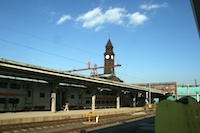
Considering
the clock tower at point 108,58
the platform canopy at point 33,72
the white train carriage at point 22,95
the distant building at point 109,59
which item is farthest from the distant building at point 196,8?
the clock tower at point 108,58

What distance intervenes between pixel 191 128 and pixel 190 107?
0.38m

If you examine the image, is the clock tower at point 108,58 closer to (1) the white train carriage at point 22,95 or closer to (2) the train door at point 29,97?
(1) the white train carriage at point 22,95

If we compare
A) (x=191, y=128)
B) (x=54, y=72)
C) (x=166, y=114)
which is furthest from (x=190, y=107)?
(x=54, y=72)

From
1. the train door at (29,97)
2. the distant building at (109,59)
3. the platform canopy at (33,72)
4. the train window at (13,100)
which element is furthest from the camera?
the distant building at (109,59)

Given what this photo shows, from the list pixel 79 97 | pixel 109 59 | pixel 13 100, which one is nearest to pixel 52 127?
pixel 13 100

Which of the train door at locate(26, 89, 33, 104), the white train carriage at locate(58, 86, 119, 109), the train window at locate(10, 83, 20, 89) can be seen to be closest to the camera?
the train window at locate(10, 83, 20, 89)

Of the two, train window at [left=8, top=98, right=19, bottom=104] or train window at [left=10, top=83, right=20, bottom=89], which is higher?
train window at [left=10, top=83, right=20, bottom=89]

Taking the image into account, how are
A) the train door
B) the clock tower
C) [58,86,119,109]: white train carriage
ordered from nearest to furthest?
the train door
[58,86,119,109]: white train carriage
the clock tower

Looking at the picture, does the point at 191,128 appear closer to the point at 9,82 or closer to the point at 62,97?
the point at 9,82

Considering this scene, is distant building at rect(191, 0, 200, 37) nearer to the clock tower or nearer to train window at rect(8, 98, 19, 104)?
train window at rect(8, 98, 19, 104)

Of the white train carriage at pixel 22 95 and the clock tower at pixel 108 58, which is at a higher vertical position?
the clock tower at pixel 108 58

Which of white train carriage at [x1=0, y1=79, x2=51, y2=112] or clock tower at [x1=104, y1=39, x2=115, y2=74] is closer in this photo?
white train carriage at [x1=0, y1=79, x2=51, y2=112]

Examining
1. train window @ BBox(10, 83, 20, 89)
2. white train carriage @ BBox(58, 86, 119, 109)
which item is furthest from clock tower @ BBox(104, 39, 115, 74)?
train window @ BBox(10, 83, 20, 89)

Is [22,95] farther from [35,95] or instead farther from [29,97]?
[35,95]
